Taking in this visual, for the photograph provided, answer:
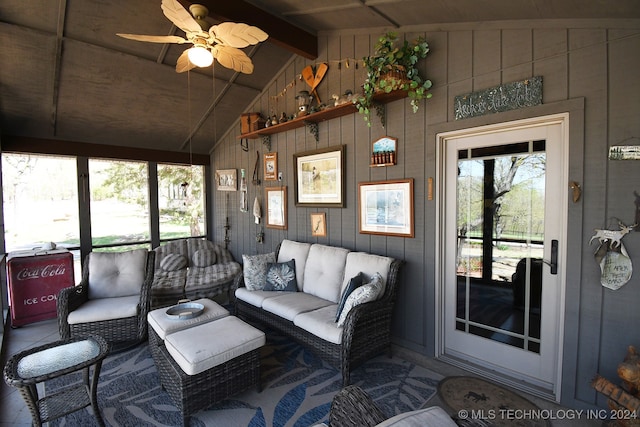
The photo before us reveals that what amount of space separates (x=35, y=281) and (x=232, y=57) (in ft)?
12.1

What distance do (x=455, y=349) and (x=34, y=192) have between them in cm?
555

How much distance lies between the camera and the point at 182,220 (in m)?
5.62

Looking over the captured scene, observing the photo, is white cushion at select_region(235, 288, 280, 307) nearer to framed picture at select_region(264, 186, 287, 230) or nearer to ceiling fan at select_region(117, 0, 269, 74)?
framed picture at select_region(264, 186, 287, 230)

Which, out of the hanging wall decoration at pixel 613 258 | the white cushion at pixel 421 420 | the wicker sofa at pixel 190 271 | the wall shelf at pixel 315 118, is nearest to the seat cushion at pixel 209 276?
the wicker sofa at pixel 190 271

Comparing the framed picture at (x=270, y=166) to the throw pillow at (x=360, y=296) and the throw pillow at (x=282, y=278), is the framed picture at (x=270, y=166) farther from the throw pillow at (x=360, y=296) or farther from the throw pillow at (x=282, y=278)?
the throw pillow at (x=360, y=296)

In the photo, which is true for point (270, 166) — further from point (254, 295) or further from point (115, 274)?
point (115, 274)

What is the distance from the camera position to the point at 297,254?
373 centimetres

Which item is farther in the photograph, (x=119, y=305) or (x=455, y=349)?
(x=119, y=305)

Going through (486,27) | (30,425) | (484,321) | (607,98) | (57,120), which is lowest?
(30,425)

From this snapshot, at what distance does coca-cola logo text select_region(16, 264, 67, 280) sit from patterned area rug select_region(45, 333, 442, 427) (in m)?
1.75

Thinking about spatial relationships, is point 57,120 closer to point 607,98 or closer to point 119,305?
point 119,305

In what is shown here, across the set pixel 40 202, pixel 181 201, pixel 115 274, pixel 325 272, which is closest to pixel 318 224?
pixel 325 272

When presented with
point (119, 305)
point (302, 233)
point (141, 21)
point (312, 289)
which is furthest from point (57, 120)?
point (312, 289)

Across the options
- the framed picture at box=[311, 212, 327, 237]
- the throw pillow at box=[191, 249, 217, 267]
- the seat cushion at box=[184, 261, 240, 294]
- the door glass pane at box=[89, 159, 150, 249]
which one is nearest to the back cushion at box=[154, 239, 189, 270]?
the throw pillow at box=[191, 249, 217, 267]
